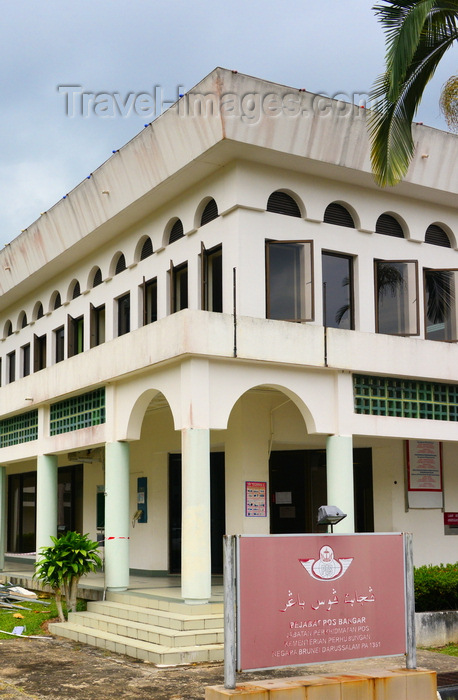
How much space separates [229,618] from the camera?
7305mm

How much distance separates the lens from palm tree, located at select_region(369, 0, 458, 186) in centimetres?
1142

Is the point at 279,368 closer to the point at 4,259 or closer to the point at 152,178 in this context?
the point at 152,178

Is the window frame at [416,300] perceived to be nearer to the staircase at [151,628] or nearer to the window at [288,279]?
the window at [288,279]

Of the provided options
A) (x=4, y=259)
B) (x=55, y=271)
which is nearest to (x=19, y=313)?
(x=4, y=259)

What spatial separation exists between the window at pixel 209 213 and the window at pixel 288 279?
1186 mm

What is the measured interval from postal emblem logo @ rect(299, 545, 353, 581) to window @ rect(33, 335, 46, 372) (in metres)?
14.7

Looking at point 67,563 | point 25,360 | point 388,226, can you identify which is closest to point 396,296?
point 388,226

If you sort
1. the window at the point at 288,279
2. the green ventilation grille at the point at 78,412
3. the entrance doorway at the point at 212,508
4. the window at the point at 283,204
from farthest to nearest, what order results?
the entrance doorway at the point at 212,508
the green ventilation grille at the point at 78,412
the window at the point at 283,204
the window at the point at 288,279

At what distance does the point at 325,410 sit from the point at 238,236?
3.03 m

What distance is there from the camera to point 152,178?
1504 cm

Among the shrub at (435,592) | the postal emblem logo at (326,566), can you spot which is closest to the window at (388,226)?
the shrub at (435,592)

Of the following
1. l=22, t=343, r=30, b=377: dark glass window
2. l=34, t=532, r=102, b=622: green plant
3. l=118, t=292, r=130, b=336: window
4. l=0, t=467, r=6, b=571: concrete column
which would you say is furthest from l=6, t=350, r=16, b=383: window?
l=34, t=532, r=102, b=622: green plant

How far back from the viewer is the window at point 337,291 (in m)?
14.8

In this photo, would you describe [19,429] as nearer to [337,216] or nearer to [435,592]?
[337,216]
